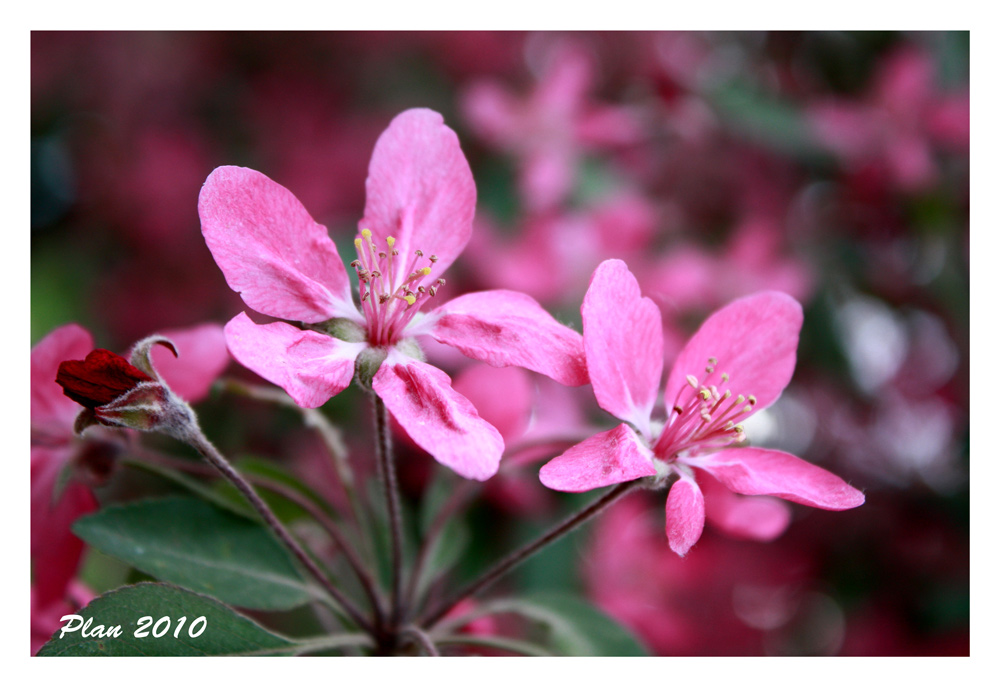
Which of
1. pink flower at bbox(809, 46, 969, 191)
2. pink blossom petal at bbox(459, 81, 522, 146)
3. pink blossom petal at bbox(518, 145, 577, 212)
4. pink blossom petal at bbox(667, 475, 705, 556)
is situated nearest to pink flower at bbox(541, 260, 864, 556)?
pink blossom petal at bbox(667, 475, 705, 556)

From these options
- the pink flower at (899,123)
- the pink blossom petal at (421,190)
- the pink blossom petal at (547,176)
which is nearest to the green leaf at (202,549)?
the pink blossom petal at (421,190)

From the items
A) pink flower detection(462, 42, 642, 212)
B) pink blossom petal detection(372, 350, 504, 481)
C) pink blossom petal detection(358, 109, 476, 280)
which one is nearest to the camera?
pink blossom petal detection(372, 350, 504, 481)

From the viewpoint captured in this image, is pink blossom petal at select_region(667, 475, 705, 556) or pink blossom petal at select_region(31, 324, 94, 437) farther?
pink blossom petal at select_region(31, 324, 94, 437)

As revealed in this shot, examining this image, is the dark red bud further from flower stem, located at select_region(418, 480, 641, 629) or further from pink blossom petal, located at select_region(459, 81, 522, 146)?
pink blossom petal, located at select_region(459, 81, 522, 146)

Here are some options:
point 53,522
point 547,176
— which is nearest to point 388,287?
point 53,522

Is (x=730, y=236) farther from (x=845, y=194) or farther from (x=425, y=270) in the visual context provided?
(x=425, y=270)
